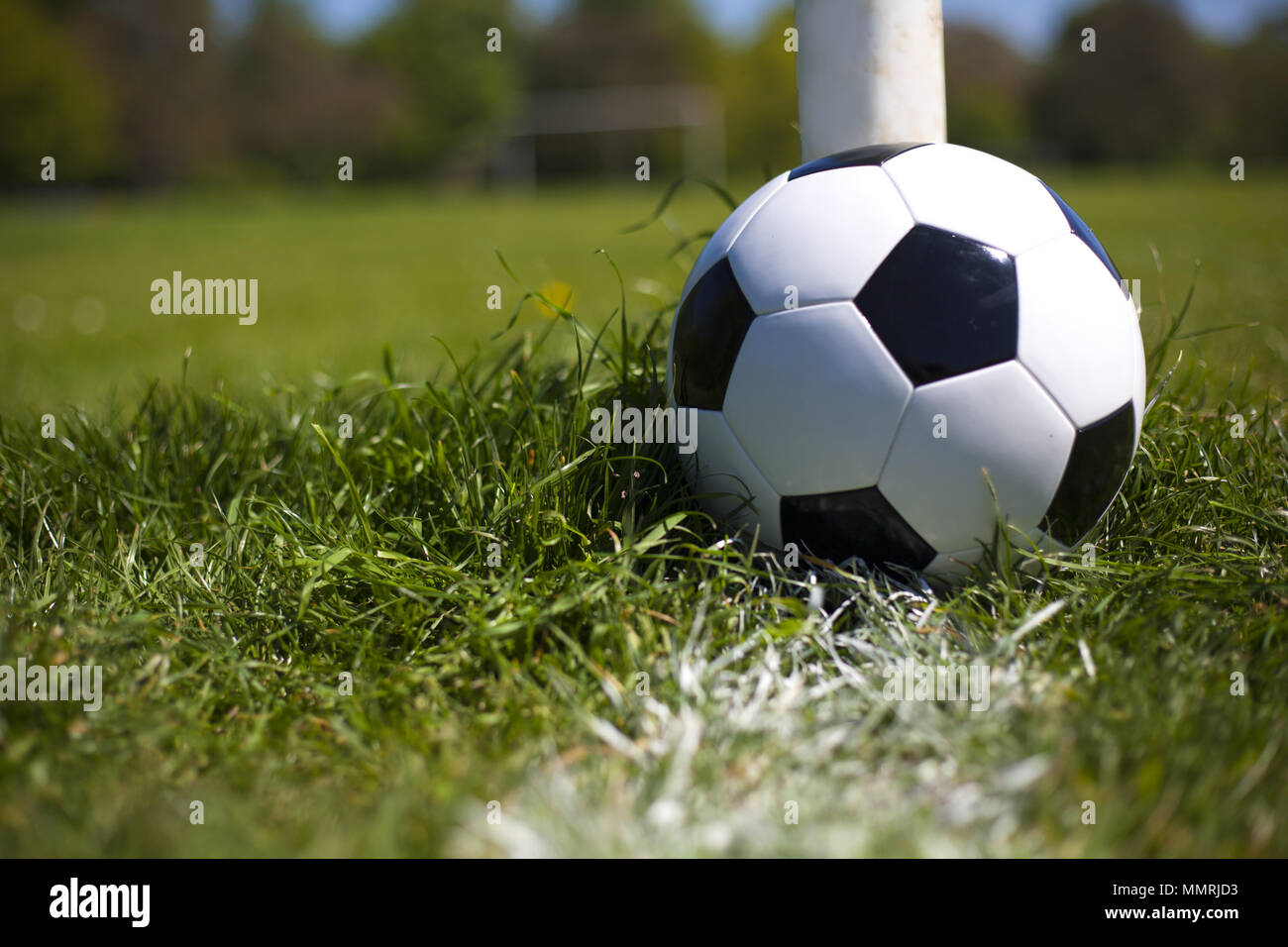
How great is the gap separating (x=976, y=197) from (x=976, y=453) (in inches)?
22.2

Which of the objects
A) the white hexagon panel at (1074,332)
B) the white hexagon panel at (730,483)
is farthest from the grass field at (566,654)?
the white hexagon panel at (1074,332)

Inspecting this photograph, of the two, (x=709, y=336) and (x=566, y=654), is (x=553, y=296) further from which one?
(x=566, y=654)

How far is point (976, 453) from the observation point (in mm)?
1937

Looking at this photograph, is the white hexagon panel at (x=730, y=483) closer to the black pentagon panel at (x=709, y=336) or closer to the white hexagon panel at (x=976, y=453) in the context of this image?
the black pentagon panel at (x=709, y=336)

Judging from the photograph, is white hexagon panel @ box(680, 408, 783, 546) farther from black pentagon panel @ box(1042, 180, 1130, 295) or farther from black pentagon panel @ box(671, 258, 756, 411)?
black pentagon panel @ box(1042, 180, 1130, 295)

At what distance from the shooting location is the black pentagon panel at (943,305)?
193 centimetres

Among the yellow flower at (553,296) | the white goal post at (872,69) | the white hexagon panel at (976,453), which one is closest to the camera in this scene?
the white hexagon panel at (976,453)

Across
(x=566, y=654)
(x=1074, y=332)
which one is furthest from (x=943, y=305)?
(x=566, y=654)

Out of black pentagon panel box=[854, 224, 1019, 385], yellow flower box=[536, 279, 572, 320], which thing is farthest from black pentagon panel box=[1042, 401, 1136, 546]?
yellow flower box=[536, 279, 572, 320]

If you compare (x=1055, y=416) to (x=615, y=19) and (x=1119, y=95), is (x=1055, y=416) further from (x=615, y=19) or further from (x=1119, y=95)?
(x=615, y=19)

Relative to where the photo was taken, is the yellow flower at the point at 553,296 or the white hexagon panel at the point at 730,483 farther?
the yellow flower at the point at 553,296

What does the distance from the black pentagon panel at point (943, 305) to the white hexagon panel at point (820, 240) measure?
5 centimetres
